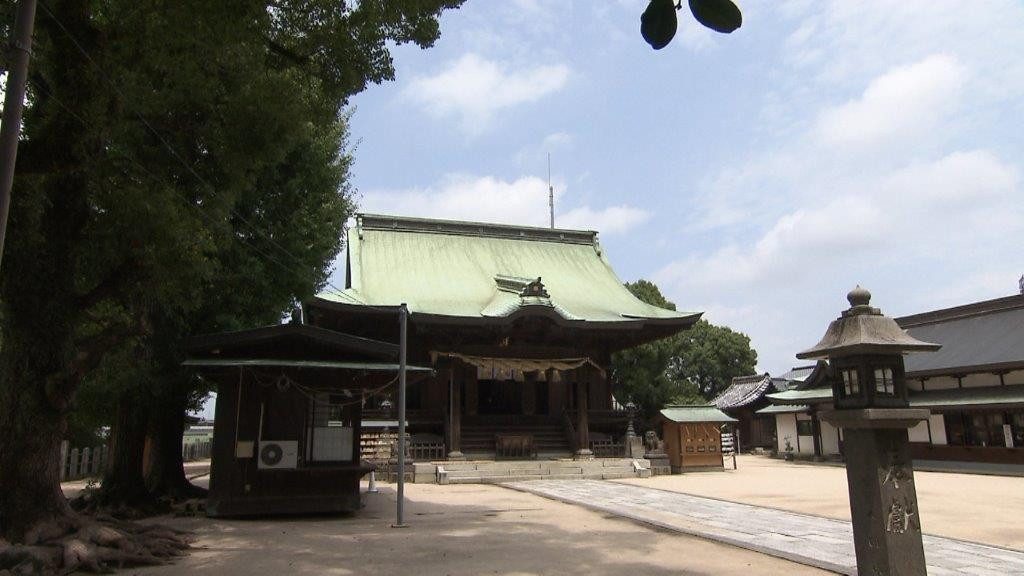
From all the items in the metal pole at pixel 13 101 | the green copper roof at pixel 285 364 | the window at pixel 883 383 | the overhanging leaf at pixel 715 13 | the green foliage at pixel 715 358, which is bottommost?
the window at pixel 883 383

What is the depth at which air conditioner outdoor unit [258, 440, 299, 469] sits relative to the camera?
35.2ft

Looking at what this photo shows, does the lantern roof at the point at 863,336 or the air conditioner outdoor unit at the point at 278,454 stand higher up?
the lantern roof at the point at 863,336

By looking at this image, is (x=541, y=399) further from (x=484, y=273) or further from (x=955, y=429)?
(x=955, y=429)

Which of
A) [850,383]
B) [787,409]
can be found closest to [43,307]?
[850,383]

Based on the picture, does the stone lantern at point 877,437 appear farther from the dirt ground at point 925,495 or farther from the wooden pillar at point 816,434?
the wooden pillar at point 816,434

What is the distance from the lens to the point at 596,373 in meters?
22.2

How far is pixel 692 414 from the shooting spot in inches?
825

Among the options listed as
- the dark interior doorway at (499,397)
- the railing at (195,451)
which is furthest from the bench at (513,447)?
the railing at (195,451)

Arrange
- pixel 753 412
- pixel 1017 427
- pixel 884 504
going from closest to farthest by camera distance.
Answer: pixel 884 504, pixel 1017 427, pixel 753 412

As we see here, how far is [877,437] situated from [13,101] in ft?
24.2

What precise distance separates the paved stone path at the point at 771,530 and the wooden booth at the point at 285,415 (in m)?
4.62

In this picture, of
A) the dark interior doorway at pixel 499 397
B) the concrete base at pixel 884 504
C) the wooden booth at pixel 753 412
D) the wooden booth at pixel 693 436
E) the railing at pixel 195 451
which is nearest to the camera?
the concrete base at pixel 884 504

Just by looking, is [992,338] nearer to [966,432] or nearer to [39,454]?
[966,432]

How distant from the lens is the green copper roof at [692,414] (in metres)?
20.8
